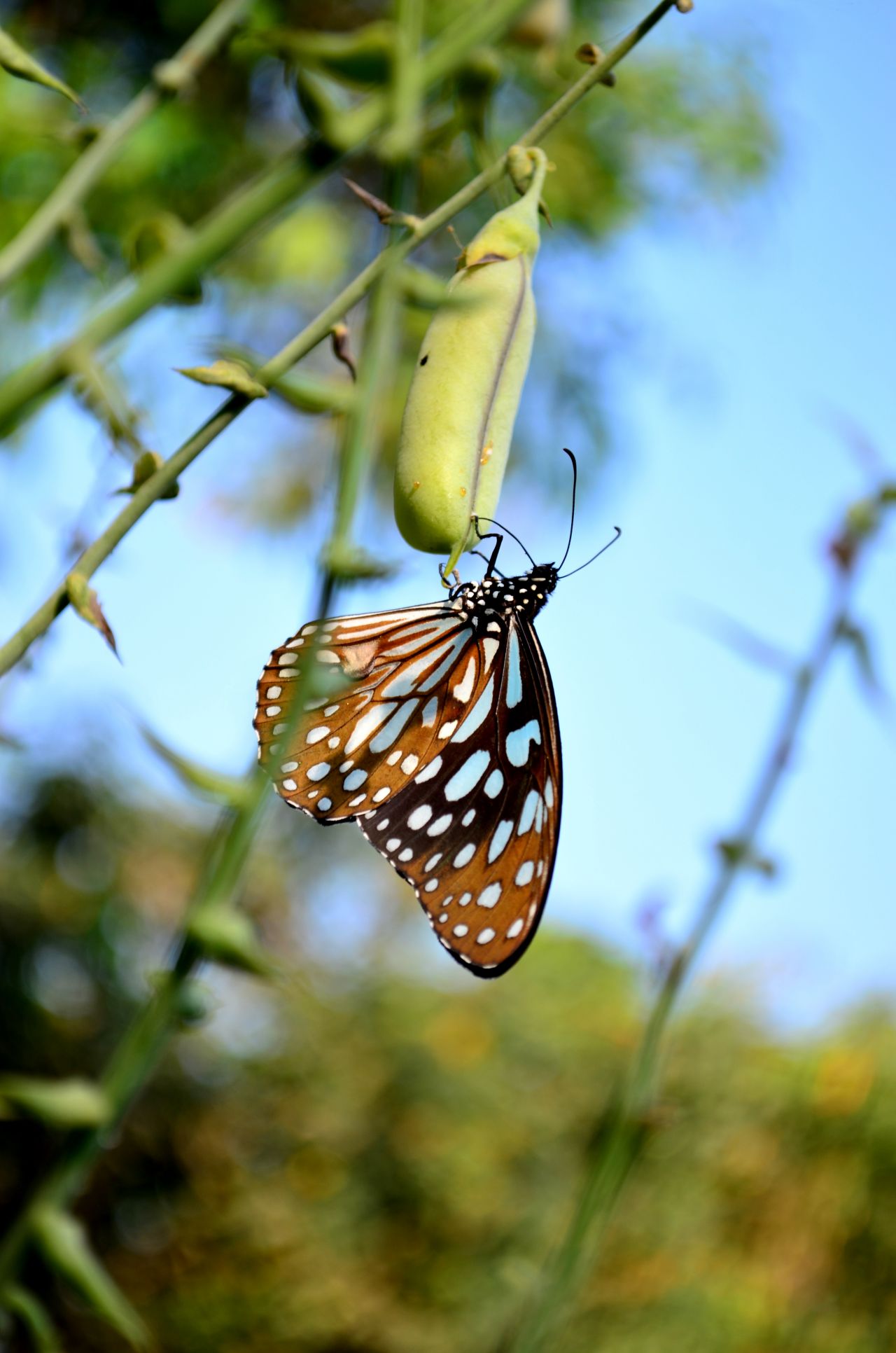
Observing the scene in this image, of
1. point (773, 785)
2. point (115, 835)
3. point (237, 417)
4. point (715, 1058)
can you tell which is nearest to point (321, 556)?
point (237, 417)

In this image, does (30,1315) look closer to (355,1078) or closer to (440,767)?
(440,767)

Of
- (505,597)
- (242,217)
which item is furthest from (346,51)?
(505,597)

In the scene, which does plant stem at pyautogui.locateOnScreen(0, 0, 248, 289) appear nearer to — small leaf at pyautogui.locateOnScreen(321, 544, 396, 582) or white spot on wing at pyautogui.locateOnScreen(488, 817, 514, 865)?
small leaf at pyautogui.locateOnScreen(321, 544, 396, 582)

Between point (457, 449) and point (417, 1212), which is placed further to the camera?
point (417, 1212)

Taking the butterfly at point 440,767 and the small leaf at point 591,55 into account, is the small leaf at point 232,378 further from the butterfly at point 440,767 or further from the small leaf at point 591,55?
the butterfly at point 440,767

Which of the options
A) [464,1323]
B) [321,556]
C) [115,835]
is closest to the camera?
[321,556]

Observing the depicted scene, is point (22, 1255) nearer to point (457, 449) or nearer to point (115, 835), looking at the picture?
point (457, 449)

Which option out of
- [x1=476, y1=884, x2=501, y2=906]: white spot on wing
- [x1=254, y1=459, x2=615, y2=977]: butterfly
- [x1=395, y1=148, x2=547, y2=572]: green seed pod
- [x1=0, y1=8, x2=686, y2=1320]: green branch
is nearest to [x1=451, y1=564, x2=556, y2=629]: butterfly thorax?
[x1=254, y1=459, x2=615, y2=977]: butterfly
